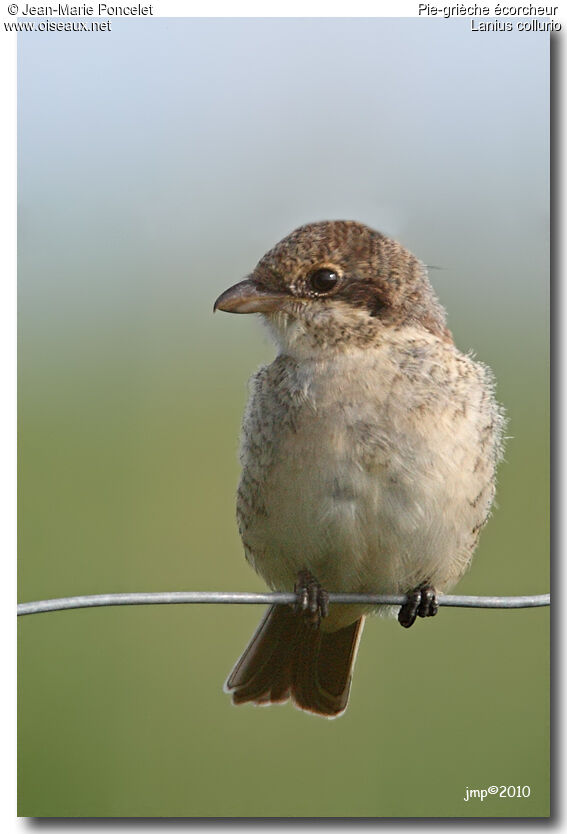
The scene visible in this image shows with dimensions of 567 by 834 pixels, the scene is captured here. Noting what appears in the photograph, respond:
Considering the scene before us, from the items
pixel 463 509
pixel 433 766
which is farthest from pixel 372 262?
pixel 433 766

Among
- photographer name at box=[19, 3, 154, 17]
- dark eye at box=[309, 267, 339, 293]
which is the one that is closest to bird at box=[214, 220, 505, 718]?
dark eye at box=[309, 267, 339, 293]

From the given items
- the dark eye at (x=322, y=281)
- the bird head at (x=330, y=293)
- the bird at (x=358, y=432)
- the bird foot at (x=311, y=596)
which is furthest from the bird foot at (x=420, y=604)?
the dark eye at (x=322, y=281)

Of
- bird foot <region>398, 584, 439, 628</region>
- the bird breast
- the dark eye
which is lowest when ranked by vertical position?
bird foot <region>398, 584, 439, 628</region>

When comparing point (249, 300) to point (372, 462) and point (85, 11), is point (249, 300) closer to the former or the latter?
point (372, 462)

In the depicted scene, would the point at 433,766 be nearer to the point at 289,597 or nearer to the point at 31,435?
the point at 289,597

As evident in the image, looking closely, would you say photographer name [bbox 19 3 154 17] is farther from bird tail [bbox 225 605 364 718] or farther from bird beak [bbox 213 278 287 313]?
bird tail [bbox 225 605 364 718]

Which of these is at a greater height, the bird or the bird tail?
the bird

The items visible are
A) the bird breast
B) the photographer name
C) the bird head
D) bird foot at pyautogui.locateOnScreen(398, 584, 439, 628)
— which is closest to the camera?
the bird breast
